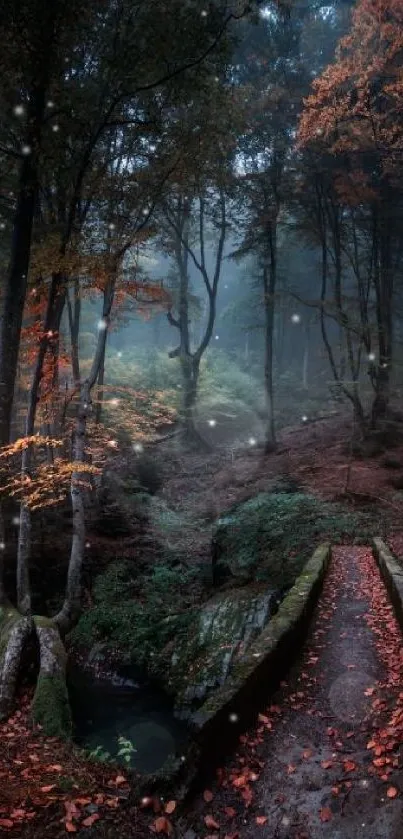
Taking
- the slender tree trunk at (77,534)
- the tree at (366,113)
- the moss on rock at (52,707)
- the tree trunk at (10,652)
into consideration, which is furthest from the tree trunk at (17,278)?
the tree at (366,113)

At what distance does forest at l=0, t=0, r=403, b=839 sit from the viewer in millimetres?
5230

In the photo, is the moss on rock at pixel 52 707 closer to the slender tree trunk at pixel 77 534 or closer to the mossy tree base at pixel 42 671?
the mossy tree base at pixel 42 671

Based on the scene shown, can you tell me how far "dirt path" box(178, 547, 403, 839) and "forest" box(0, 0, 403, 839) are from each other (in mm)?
25

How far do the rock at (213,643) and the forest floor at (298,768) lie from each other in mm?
1634

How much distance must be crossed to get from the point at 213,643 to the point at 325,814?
18.8 ft

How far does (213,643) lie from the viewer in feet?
32.8

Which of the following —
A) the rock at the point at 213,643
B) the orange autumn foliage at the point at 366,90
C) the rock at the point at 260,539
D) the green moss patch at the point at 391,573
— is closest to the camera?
the green moss patch at the point at 391,573

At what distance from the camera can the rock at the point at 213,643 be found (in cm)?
927

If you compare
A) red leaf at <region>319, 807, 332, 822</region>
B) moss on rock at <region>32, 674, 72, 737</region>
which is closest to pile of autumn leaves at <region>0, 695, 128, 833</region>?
moss on rock at <region>32, 674, 72, 737</region>

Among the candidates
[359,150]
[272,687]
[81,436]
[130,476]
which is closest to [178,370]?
[130,476]

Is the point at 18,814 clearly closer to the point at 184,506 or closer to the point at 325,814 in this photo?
the point at 325,814

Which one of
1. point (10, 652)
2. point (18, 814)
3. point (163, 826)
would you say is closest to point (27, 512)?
point (10, 652)

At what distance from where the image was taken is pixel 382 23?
43.1 feet

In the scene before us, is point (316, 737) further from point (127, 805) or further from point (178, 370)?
point (178, 370)
